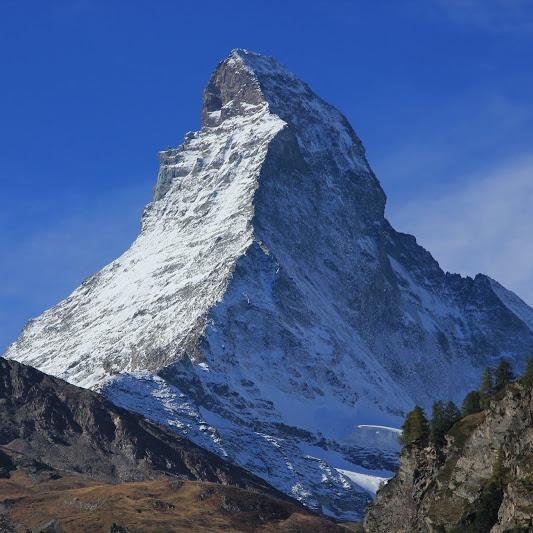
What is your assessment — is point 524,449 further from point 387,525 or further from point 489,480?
point 387,525

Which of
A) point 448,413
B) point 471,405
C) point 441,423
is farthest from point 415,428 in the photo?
point 441,423

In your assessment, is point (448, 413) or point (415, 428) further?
point (415, 428)

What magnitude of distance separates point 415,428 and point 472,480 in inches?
1012

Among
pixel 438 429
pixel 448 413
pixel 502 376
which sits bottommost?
pixel 438 429

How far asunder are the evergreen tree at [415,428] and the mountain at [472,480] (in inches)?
188

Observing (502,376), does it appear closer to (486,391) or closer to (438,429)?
(486,391)

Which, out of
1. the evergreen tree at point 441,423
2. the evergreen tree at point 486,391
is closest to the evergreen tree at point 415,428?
the evergreen tree at point 441,423

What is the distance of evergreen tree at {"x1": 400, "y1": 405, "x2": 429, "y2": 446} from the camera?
531 ft

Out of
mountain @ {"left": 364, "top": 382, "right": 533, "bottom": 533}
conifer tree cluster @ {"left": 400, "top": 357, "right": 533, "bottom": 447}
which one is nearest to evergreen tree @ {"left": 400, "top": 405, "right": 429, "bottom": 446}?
conifer tree cluster @ {"left": 400, "top": 357, "right": 533, "bottom": 447}

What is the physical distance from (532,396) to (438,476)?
1565 centimetres

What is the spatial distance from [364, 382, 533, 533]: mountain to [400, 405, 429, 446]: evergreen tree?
4778 mm

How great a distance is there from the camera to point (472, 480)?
138875mm

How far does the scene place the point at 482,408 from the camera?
520ft

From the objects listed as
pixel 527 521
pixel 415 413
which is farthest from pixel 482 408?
pixel 527 521
